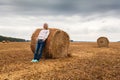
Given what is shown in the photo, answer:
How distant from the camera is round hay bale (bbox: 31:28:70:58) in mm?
16062

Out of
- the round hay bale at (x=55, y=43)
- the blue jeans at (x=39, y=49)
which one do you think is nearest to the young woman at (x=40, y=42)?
the blue jeans at (x=39, y=49)

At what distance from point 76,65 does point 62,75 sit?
2508mm

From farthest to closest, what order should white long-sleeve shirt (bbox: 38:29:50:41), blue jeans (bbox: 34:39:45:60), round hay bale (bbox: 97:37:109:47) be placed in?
1. round hay bale (bbox: 97:37:109:47)
2. white long-sleeve shirt (bbox: 38:29:50:41)
3. blue jeans (bbox: 34:39:45:60)

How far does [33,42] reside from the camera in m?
16.9

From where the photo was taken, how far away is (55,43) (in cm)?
1638

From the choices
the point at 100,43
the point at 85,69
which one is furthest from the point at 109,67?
the point at 100,43

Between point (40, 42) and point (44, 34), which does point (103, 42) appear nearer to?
point (44, 34)

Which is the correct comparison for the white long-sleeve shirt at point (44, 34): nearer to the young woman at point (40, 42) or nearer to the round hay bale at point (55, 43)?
the young woman at point (40, 42)

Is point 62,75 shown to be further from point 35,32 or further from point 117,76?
point 35,32

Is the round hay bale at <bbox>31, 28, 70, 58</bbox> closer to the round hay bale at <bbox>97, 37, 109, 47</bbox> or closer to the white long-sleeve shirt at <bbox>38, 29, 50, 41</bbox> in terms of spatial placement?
the white long-sleeve shirt at <bbox>38, 29, 50, 41</bbox>

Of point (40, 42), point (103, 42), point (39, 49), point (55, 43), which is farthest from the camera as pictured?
point (103, 42)

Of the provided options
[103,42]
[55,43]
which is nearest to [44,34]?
[55,43]

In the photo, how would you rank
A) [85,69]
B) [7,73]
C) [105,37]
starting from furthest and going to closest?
[105,37] < [85,69] < [7,73]

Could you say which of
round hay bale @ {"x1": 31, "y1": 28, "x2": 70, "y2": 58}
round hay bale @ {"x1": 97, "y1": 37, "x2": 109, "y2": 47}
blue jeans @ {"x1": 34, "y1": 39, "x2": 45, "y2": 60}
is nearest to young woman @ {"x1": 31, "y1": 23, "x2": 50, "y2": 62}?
blue jeans @ {"x1": 34, "y1": 39, "x2": 45, "y2": 60}
